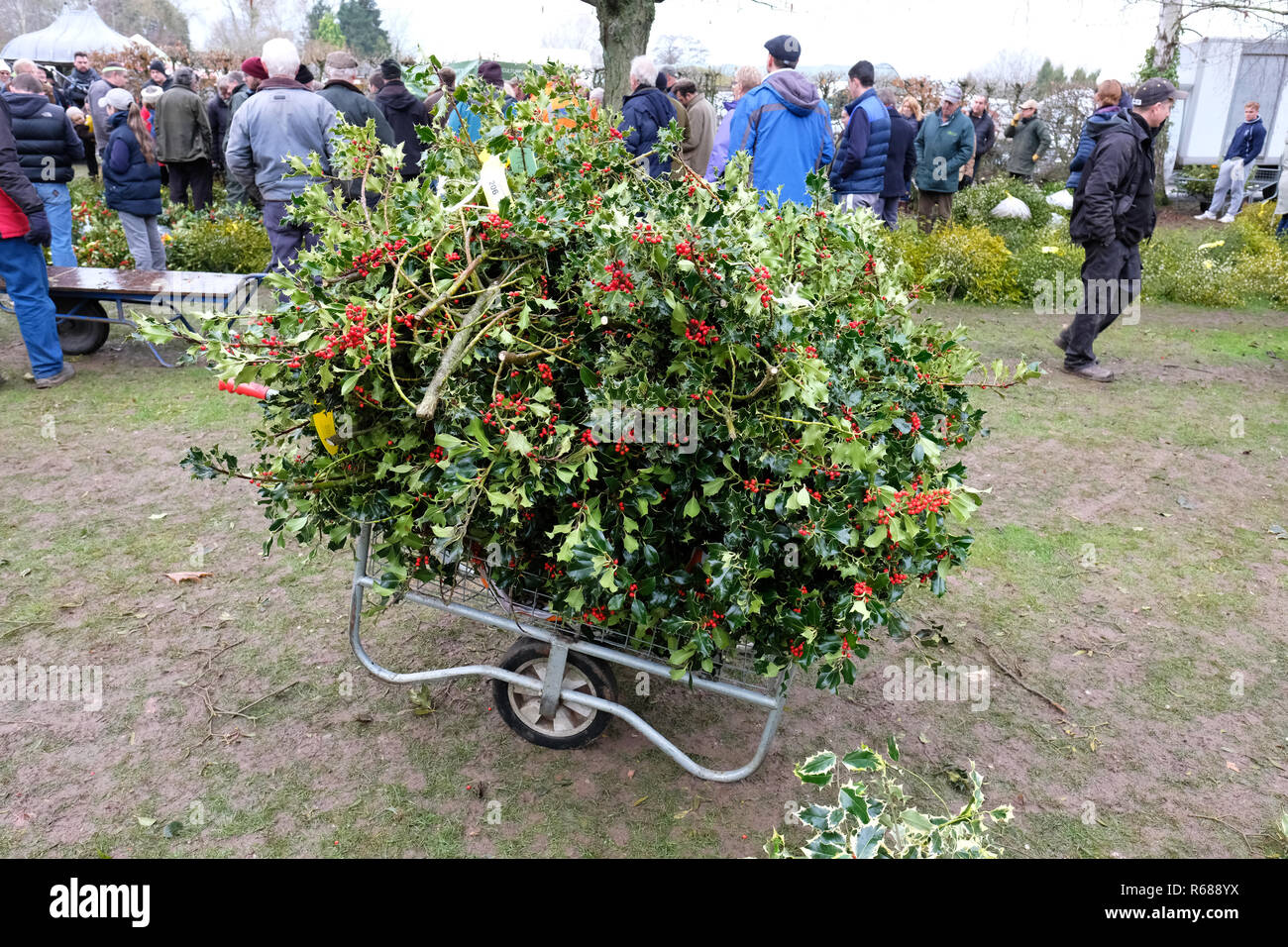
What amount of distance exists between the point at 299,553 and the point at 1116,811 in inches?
140

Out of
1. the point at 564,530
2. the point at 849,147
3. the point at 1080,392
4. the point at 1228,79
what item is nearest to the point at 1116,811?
the point at 564,530

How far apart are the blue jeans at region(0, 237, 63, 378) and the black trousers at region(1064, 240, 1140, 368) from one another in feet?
24.1

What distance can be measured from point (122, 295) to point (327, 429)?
15.9 ft

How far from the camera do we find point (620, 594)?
2.32 meters

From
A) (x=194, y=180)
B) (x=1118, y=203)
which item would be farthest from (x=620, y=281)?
(x=194, y=180)

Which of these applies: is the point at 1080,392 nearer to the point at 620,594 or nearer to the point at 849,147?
the point at 849,147

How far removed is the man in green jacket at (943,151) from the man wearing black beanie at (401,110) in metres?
6.11

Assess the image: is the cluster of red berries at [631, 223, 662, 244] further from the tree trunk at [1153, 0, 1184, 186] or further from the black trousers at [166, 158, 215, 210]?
the tree trunk at [1153, 0, 1184, 186]

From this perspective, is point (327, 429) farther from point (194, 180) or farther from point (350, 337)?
point (194, 180)

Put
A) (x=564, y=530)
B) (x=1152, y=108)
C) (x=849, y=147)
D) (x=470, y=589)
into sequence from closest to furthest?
(x=564, y=530), (x=470, y=589), (x=1152, y=108), (x=849, y=147)

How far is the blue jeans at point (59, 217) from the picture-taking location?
24.9 ft

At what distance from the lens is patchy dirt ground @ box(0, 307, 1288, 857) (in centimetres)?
279

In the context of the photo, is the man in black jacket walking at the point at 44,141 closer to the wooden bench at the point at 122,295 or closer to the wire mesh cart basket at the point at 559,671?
the wooden bench at the point at 122,295

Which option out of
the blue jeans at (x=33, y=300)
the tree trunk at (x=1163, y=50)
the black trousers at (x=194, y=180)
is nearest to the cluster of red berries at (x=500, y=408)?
the blue jeans at (x=33, y=300)
